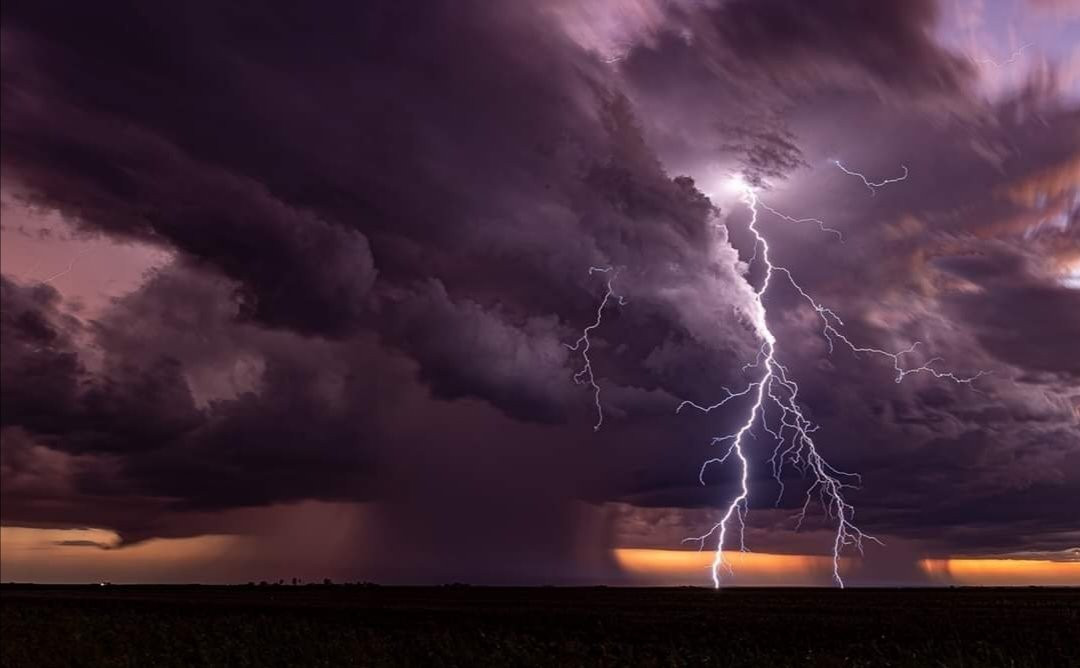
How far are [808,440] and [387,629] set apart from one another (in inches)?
996

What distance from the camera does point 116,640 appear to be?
118 feet

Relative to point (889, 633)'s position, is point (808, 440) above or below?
above

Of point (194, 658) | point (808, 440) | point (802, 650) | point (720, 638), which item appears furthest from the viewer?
point (808, 440)

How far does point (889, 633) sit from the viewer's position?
44.1m

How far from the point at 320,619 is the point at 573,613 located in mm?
16785

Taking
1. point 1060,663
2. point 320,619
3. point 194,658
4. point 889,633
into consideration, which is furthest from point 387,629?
point 1060,663

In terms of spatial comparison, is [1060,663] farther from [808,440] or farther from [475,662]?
[808,440]

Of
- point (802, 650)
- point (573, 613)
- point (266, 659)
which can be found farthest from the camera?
point (573, 613)

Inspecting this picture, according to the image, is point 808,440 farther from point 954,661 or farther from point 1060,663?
point 954,661

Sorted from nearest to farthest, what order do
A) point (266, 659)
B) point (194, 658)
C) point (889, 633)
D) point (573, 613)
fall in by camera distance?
point (266, 659) → point (194, 658) → point (889, 633) → point (573, 613)

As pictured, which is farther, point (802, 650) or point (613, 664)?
point (802, 650)

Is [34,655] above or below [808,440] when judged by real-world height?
below

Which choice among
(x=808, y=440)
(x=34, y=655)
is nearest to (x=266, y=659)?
(x=34, y=655)

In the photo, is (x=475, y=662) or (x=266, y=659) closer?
(x=475, y=662)
